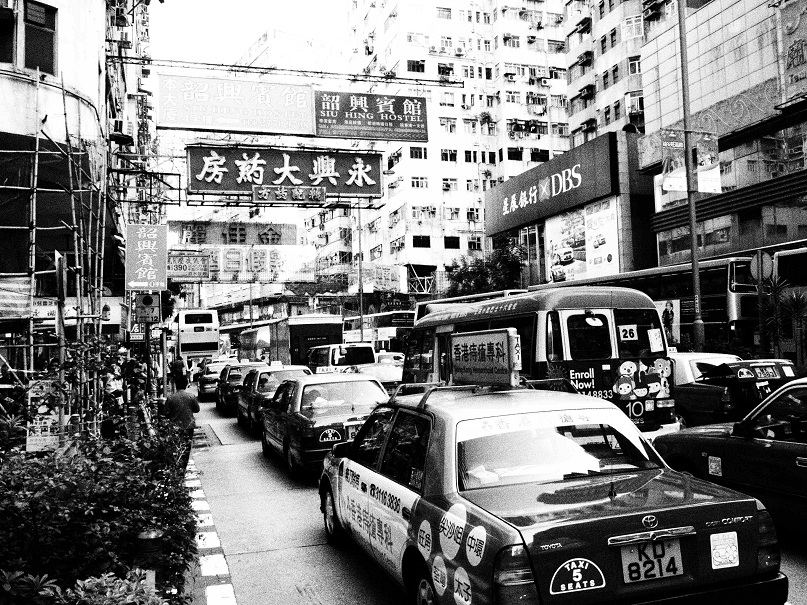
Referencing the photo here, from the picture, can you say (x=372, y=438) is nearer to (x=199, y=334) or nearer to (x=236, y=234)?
(x=236, y=234)

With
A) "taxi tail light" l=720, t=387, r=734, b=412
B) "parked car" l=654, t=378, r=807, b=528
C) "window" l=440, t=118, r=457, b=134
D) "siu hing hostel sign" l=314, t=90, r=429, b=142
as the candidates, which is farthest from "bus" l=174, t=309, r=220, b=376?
"parked car" l=654, t=378, r=807, b=528

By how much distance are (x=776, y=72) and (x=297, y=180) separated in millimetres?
18691

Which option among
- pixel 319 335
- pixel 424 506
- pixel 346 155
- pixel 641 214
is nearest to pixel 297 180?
pixel 346 155

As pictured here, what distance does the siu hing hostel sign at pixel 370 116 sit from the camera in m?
17.7

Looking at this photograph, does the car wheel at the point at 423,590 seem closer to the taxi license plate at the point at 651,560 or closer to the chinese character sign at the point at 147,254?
the taxi license plate at the point at 651,560

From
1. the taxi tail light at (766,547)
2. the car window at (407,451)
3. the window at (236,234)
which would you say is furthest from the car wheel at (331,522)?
the window at (236,234)

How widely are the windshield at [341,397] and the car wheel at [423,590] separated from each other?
20.1 feet

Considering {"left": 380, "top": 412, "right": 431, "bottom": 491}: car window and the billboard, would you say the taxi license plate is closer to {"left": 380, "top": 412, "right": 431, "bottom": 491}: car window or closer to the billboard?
{"left": 380, "top": 412, "right": 431, "bottom": 491}: car window

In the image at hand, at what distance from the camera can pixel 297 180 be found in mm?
18453

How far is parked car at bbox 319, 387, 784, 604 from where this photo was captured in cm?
340

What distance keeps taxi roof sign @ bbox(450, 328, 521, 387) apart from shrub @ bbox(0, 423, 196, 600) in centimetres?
233

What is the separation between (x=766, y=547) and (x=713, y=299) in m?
22.1

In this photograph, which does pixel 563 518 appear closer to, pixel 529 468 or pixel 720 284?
pixel 529 468

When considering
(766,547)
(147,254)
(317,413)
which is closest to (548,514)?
(766,547)
